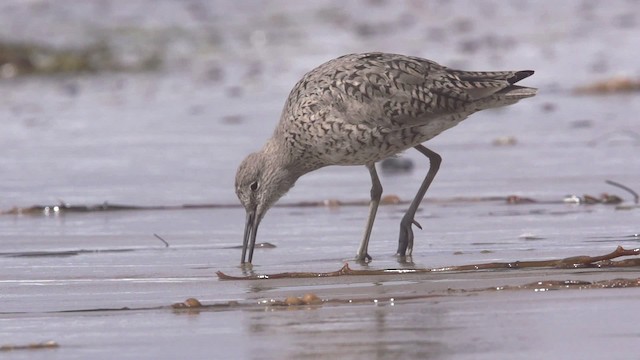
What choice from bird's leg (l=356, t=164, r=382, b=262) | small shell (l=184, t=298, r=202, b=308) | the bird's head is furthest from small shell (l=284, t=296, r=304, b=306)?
the bird's head

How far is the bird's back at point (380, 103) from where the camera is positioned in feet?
23.2

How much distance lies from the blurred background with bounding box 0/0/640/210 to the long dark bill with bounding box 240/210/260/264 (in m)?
1.33

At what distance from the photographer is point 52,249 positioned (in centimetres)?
703

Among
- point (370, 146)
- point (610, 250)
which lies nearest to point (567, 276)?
point (610, 250)

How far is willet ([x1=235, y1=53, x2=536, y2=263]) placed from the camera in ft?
23.2

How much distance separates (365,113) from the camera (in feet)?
23.1

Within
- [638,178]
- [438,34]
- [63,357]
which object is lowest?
[63,357]

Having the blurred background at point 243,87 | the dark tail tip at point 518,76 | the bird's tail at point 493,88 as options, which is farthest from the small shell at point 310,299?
the blurred background at point 243,87

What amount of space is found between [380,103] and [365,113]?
0.30 ft

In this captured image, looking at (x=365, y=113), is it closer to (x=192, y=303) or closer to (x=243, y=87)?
(x=192, y=303)

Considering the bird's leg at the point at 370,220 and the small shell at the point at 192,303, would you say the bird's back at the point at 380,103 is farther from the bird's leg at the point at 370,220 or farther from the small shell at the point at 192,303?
the small shell at the point at 192,303

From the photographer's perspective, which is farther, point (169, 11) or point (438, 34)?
point (169, 11)

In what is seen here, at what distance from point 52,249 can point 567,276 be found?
8.92 ft

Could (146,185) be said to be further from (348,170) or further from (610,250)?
(610,250)
